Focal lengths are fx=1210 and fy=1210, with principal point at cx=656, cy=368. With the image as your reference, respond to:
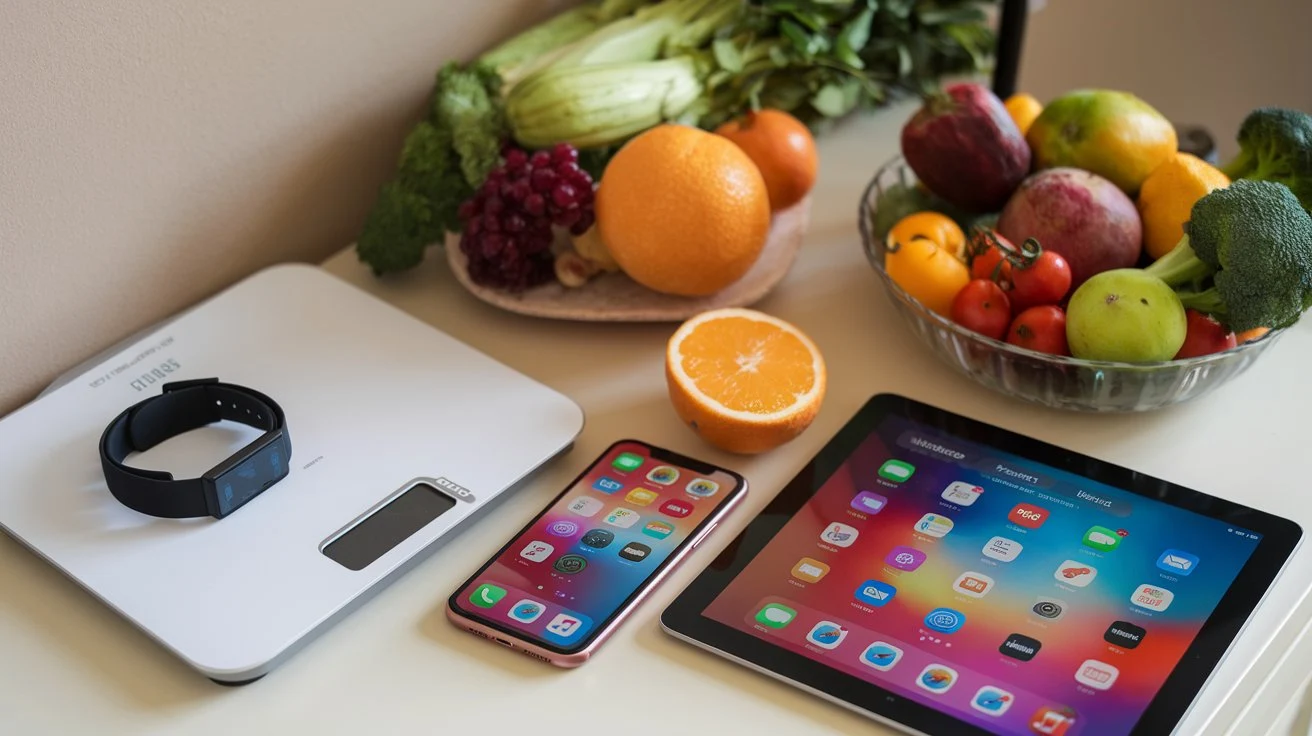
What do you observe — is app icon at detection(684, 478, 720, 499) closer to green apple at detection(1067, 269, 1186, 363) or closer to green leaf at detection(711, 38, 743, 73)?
green apple at detection(1067, 269, 1186, 363)

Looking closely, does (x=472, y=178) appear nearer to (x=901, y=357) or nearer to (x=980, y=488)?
(x=901, y=357)

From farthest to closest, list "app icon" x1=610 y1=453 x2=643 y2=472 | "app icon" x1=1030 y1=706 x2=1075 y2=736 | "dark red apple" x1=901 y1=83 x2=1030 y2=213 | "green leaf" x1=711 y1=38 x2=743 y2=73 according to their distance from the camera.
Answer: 1. "green leaf" x1=711 y1=38 x2=743 y2=73
2. "dark red apple" x1=901 y1=83 x2=1030 y2=213
3. "app icon" x1=610 y1=453 x2=643 y2=472
4. "app icon" x1=1030 y1=706 x2=1075 y2=736

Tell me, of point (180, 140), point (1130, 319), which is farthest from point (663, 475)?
point (180, 140)

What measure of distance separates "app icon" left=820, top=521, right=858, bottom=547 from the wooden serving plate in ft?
0.87

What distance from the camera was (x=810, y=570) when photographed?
0.77 metres

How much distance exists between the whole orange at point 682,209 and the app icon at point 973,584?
0.33 metres

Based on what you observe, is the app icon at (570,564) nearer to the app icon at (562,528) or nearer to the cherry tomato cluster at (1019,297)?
the app icon at (562,528)

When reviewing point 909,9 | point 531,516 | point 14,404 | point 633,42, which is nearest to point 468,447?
point 531,516

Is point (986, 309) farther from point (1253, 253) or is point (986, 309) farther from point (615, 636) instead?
point (615, 636)

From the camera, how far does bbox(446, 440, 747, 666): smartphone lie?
738 millimetres

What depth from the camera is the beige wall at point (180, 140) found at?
867 mm

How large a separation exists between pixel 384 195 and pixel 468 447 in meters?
0.29

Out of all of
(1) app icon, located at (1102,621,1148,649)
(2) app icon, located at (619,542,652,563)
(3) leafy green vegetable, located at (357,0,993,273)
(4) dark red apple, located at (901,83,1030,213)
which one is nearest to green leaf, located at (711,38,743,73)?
(3) leafy green vegetable, located at (357,0,993,273)

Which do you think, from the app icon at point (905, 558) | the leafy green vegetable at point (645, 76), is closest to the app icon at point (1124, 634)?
the app icon at point (905, 558)
